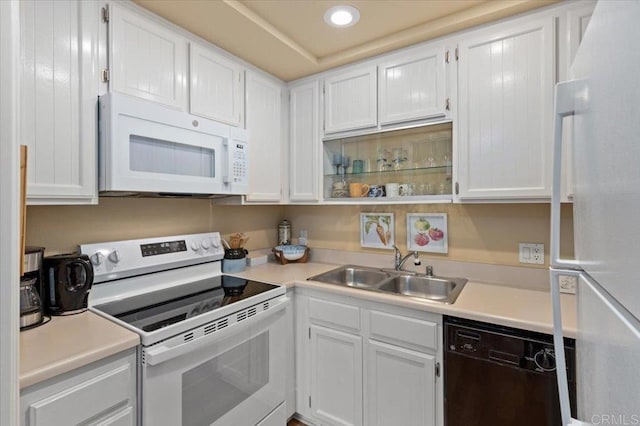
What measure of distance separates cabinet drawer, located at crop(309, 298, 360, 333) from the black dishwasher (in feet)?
1.54

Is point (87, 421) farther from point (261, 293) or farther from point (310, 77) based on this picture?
point (310, 77)

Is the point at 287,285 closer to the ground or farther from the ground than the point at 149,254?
closer to the ground

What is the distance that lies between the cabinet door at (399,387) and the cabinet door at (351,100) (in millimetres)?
1348

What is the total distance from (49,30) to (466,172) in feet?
6.39

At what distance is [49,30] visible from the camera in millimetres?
1171

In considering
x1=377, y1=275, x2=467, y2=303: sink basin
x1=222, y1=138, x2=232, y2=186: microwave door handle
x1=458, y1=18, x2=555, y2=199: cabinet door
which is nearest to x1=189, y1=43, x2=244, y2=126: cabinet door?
x1=222, y1=138, x2=232, y2=186: microwave door handle

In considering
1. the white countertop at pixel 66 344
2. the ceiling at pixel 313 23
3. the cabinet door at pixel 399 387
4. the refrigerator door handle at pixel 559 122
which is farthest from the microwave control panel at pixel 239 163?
the refrigerator door handle at pixel 559 122

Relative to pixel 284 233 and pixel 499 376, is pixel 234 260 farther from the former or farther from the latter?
pixel 499 376

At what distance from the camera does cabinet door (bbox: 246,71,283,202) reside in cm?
205

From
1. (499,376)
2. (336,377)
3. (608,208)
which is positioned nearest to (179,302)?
(336,377)

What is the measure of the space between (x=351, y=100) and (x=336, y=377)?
1.72 metres

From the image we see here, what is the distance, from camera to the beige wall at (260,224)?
1.47 meters

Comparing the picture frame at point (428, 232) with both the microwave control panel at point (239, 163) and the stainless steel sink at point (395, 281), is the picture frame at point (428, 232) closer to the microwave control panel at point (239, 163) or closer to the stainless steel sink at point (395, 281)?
the stainless steel sink at point (395, 281)

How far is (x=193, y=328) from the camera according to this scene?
1242mm
